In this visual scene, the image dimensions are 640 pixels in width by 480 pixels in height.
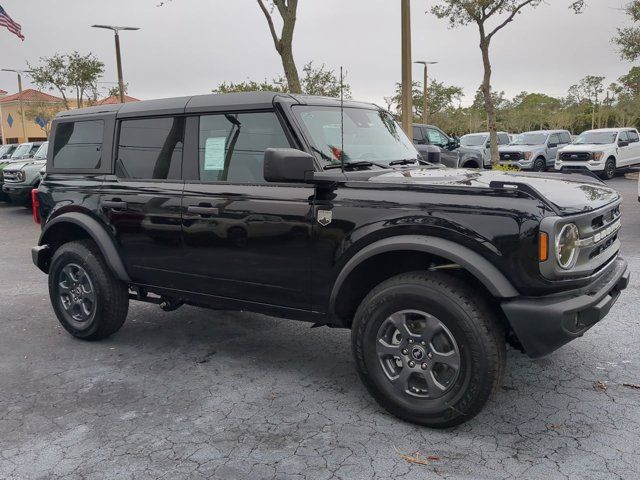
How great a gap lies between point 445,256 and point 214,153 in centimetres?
187

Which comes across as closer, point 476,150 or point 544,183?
point 544,183

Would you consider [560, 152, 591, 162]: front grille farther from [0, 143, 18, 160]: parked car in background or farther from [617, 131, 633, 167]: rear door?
[0, 143, 18, 160]: parked car in background

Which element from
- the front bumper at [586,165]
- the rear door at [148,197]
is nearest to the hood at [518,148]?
the front bumper at [586,165]

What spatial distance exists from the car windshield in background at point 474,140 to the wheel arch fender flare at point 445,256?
19780 millimetres

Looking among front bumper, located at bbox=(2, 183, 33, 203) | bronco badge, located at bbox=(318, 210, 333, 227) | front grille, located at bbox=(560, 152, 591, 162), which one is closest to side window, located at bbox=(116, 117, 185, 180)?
bronco badge, located at bbox=(318, 210, 333, 227)

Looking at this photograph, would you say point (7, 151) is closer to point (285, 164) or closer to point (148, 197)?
point (148, 197)

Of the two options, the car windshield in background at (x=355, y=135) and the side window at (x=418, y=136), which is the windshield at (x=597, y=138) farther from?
the car windshield in background at (x=355, y=135)

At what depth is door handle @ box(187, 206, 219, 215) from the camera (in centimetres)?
399

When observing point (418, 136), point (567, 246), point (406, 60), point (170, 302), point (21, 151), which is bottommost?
point (170, 302)

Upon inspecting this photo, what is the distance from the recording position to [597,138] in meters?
20.5

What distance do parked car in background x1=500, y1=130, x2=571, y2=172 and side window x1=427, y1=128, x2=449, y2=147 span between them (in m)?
3.22

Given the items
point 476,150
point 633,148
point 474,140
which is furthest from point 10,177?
point 633,148

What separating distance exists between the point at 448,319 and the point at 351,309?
74cm

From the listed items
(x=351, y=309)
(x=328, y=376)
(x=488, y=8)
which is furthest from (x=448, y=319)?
(x=488, y=8)
